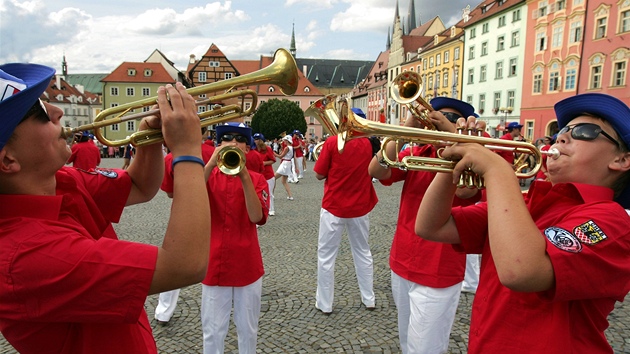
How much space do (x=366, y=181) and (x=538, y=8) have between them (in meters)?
37.6

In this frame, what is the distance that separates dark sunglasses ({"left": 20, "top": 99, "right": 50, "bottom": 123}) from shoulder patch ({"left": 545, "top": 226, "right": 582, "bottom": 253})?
1.96 metres

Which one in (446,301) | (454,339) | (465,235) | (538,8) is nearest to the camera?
(465,235)

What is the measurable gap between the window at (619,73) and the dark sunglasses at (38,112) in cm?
3439

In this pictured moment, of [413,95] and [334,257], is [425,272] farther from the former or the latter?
[334,257]

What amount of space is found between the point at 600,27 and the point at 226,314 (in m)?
35.6

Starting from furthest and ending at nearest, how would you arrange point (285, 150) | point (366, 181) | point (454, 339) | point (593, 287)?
point (285, 150) → point (366, 181) → point (454, 339) → point (593, 287)

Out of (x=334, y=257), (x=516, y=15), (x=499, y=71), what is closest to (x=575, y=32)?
(x=516, y=15)

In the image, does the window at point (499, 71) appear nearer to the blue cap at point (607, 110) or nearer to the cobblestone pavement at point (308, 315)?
the cobblestone pavement at point (308, 315)

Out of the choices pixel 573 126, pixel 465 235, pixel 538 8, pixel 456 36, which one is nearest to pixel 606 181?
pixel 573 126

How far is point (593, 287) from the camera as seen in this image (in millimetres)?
1556

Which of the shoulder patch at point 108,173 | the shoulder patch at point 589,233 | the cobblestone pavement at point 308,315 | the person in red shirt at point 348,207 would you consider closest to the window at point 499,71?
the cobblestone pavement at point 308,315

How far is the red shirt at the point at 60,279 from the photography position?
4.34ft

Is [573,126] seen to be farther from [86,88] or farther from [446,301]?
[86,88]

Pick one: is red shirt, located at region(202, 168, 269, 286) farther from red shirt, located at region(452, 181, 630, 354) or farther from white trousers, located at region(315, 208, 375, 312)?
red shirt, located at region(452, 181, 630, 354)
